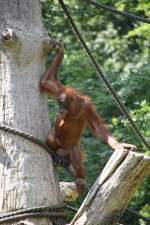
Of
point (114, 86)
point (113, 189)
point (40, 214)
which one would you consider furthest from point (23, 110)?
point (114, 86)

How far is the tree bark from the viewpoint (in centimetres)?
439

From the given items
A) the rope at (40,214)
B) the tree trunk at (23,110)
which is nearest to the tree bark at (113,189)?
the rope at (40,214)

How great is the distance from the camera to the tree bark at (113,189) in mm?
4391

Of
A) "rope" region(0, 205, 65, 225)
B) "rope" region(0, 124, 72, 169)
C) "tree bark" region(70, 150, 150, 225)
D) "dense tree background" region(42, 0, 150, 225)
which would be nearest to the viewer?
"tree bark" region(70, 150, 150, 225)

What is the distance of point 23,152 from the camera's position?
476 centimetres

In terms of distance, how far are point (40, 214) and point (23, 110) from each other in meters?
0.69

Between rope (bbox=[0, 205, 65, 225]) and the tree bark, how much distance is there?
245 mm

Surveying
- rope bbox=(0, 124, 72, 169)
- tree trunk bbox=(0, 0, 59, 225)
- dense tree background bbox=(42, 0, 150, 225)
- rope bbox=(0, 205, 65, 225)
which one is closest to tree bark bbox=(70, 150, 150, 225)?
rope bbox=(0, 205, 65, 225)

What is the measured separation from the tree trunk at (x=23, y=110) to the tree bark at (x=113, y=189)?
1.21 feet

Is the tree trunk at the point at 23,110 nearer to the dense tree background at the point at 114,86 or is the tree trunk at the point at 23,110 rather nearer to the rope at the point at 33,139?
the rope at the point at 33,139

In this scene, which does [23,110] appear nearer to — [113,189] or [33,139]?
[33,139]

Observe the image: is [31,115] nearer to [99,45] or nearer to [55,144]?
[55,144]

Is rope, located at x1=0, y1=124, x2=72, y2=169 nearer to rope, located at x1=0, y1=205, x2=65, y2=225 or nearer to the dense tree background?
rope, located at x1=0, y1=205, x2=65, y2=225

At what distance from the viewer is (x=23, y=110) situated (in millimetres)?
4859
